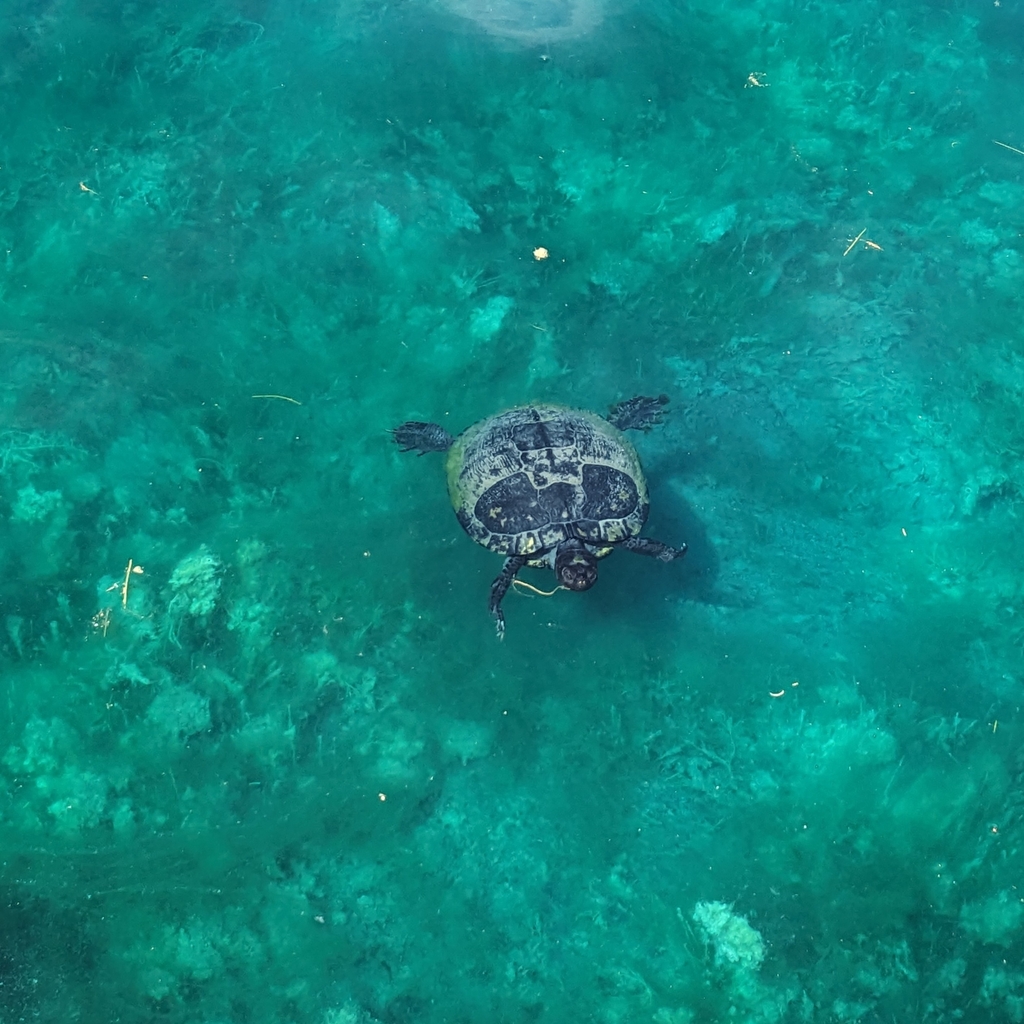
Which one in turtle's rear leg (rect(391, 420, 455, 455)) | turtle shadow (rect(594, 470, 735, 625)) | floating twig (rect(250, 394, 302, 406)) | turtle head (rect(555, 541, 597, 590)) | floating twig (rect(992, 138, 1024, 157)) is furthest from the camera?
floating twig (rect(992, 138, 1024, 157))

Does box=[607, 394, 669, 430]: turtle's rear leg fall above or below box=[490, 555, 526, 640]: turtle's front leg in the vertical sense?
above

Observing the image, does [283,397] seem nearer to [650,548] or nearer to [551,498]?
[551,498]

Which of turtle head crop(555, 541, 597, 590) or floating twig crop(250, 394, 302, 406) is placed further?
floating twig crop(250, 394, 302, 406)

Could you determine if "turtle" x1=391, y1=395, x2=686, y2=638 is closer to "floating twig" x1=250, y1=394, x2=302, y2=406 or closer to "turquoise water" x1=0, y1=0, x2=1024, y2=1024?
"turquoise water" x1=0, y1=0, x2=1024, y2=1024

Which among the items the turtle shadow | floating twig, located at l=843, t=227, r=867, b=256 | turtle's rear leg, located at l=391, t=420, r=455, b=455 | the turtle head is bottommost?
the turtle shadow

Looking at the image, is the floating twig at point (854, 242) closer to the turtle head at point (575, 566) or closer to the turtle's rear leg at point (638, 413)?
the turtle's rear leg at point (638, 413)

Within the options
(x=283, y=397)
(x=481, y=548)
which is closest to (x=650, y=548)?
(x=481, y=548)

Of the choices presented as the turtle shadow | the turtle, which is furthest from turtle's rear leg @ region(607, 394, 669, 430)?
the turtle shadow

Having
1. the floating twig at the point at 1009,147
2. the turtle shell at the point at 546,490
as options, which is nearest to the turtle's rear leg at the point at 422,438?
the turtle shell at the point at 546,490

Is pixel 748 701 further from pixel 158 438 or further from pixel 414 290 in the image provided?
pixel 158 438
